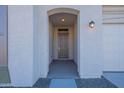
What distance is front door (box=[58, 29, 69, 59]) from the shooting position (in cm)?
1778

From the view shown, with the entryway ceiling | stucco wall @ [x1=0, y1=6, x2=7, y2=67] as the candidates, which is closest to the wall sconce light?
the entryway ceiling

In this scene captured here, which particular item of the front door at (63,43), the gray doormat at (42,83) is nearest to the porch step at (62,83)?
the gray doormat at (42,83)

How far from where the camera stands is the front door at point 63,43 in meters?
17.8

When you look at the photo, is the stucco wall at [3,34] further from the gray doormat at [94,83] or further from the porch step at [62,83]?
the gray doormat at [94,83]

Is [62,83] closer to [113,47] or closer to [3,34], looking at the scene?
[3,34]

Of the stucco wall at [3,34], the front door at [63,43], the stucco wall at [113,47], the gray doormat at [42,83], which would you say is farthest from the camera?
the front door at [63,43]

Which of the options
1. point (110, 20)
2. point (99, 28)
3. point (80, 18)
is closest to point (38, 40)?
point (80, 18)

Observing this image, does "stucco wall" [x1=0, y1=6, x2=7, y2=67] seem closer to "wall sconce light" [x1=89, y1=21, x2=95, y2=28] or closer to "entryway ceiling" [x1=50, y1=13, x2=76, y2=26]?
"wall sconce light" [x1=89, y1=21, x2=95, y2=28]

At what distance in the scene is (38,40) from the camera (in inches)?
339

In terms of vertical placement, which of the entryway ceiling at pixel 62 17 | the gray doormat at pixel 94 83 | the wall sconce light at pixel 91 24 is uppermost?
the entryway ceiling at pixel 62 17

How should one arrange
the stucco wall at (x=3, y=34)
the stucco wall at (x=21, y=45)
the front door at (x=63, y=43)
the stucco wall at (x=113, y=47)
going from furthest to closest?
the front door at (x=63, y=43)
the stucco wall at (x=113, y=47)
the stucco wall at (x=21, y=45)
the stucco wall at (x=3, y=34)

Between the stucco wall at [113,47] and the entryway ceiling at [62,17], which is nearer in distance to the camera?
the stucco wall at [113,47]
